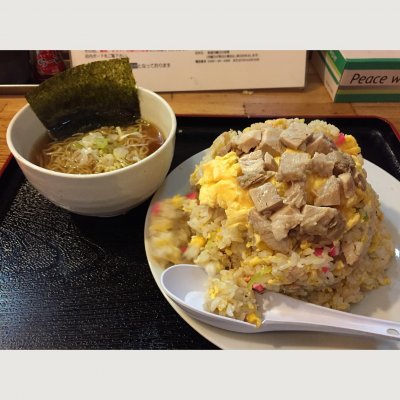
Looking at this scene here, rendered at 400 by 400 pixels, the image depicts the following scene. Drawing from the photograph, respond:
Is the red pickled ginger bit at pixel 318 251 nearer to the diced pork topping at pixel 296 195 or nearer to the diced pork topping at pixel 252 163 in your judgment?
the diced pork topping at pixel 296 195

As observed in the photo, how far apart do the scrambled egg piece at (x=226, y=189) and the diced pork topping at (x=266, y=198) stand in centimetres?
5

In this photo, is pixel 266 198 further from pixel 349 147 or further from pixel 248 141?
pixel 349 147

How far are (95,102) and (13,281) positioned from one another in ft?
2.28

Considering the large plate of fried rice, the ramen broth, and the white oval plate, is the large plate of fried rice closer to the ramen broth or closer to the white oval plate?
the white oval plate

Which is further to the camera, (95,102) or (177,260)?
(95,102)

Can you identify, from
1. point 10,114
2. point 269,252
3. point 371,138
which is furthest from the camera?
point 10,114

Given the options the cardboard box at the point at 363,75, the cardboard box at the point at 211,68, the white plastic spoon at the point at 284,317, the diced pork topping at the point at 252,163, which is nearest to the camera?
the white plastic spoon at the point at 284,317

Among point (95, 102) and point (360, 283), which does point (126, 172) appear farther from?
point (360, 283)

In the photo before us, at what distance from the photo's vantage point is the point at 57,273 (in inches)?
49.3

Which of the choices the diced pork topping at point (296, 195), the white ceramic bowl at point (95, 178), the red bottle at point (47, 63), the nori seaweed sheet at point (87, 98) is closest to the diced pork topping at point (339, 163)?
the diced pork topping at point (296, 195)

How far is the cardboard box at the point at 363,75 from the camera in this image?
193cm

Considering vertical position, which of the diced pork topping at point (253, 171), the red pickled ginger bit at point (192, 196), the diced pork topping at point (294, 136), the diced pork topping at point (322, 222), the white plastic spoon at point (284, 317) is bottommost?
the white plastic spoon at point (284, 317)

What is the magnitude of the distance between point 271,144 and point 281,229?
0.29 m

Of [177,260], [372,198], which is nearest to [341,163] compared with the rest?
[372,198]
